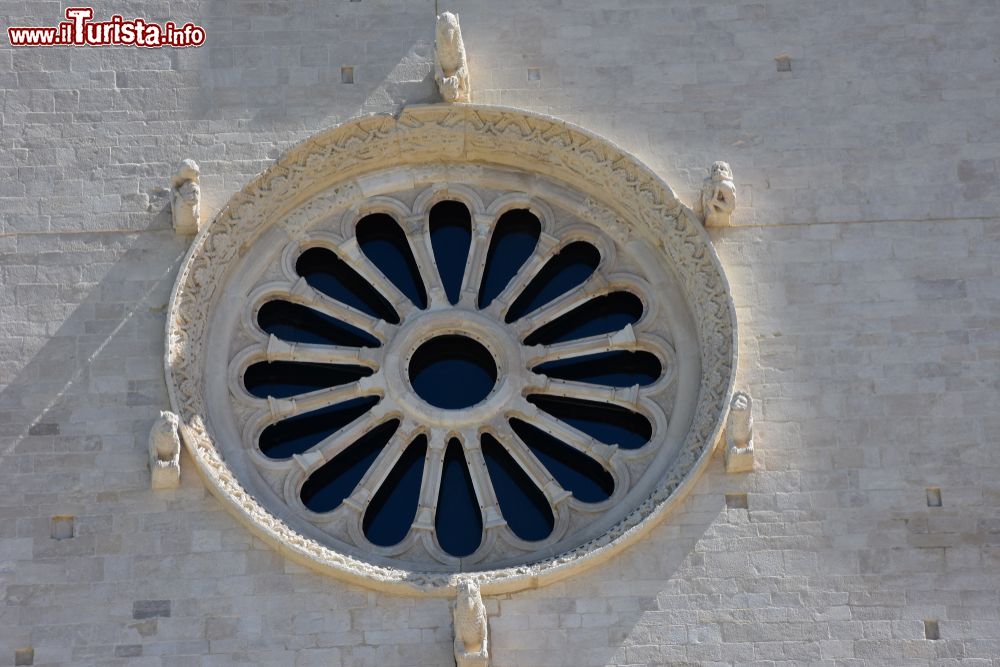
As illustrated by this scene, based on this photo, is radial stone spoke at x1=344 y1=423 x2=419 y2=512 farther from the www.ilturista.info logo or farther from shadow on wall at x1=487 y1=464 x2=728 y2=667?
the www.ilturista.info logo

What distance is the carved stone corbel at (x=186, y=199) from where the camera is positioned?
21234mm

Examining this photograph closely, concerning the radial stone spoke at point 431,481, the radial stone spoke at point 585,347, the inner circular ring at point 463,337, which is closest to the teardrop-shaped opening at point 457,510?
the radial stone spoke at point 431,481

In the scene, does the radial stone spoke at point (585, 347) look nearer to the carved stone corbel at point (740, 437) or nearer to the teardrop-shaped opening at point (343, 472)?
the teardrop-shaped opening at point (343, 472)

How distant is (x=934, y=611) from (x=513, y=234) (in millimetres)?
5278

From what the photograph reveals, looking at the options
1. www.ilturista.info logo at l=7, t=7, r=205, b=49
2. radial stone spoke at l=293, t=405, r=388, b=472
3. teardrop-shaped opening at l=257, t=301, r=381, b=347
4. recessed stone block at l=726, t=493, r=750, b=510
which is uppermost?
www.ilturista.info logo at l=7, t=7, r=205, b=49

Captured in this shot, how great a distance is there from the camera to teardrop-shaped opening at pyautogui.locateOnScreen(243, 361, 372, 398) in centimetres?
2155

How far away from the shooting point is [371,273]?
861 inches

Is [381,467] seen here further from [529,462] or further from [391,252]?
[391,252]

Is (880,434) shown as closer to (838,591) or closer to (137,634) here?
(838,591)

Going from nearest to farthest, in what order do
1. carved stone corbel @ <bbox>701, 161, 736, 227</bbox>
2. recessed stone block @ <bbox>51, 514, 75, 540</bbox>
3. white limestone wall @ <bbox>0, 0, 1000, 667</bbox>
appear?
white limestone wall @ <bbox>0, 0, 1000, 667</bbox> → recessed stone block @ <bbox>51, 514, 75, 540</bbox> → carved stone corbel @ <bbox>701, 161, 736, 227</bbox>

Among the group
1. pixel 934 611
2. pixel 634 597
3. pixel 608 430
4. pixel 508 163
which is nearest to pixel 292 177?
pixel 508 163

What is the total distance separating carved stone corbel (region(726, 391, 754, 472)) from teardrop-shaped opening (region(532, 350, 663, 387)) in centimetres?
152

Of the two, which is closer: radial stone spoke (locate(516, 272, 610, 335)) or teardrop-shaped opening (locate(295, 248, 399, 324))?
radial stone spoke (locate(516, 272, 610, 335))

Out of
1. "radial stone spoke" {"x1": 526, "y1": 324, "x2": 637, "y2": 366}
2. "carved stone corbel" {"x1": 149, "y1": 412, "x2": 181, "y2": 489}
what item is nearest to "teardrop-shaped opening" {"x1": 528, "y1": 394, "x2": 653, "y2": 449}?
→ "radial stone spoke" {"x1": 526, "y1": 324, "x2": 637, "y2": 366}
